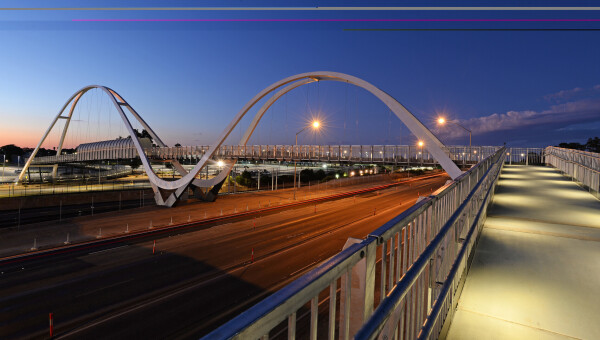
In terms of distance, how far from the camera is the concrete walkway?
3.67 meters

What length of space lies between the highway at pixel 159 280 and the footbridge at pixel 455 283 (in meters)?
9.66

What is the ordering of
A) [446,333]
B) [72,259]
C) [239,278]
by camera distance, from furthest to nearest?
[72,259] → [239,278] → [446,333]

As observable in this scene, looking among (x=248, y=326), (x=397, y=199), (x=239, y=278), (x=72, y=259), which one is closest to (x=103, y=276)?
(x=72, y=259)

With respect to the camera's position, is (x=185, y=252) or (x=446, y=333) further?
(x=185, y=252)

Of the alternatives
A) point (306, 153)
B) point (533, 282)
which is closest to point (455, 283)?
point (533, 282)

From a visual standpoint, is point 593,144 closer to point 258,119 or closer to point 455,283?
point 258,119

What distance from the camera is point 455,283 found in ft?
13.7

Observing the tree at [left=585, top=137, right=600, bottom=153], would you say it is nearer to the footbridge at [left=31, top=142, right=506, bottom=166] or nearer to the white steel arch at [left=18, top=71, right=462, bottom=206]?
the footbridge at [left=31, top=142, right=506, bottom=166]

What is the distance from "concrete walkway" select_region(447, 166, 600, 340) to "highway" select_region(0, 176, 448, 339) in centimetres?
978

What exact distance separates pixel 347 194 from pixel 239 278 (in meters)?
36.4

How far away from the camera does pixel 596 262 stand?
5363mm

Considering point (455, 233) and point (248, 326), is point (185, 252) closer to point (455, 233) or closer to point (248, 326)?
point (455, 233)

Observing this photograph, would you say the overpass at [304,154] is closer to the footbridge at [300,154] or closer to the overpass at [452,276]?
the footbridge at [300,154]

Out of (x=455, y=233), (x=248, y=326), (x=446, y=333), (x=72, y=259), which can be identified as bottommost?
(x=72, y=259)
